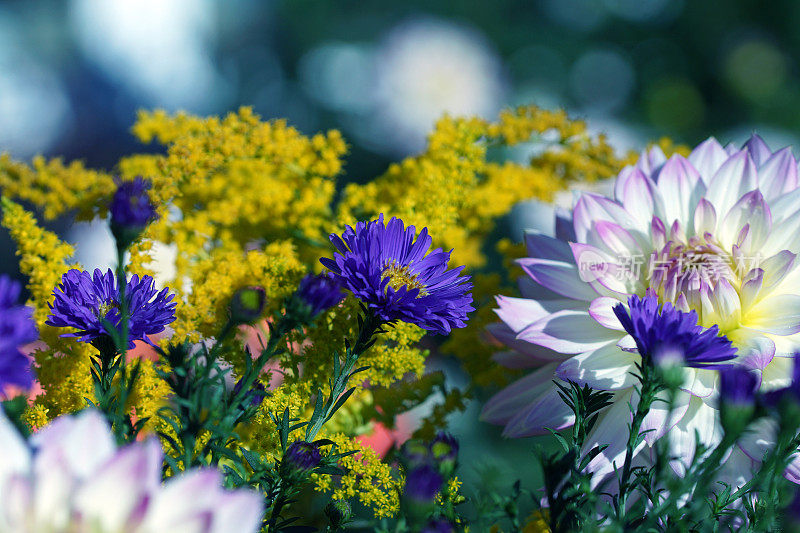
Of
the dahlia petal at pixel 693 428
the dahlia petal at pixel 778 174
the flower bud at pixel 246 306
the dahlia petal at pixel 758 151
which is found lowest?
the dahlia petal at pixel 693 428

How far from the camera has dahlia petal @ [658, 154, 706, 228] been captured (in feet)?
1.25

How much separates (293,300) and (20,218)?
0.20 metres

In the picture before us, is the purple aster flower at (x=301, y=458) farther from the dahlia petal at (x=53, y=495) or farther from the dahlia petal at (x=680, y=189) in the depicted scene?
the dahlia petal at (x=680, y=189)

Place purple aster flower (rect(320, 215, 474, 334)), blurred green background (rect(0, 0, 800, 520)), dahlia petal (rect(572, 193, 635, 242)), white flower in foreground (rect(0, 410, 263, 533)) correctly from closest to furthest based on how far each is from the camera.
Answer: white flower in foreground (rect(0, 410, 263, 533)), purple aster flower (rect(320, 215, 474, 334)), dahlia petal (rect(572, 193, 635, 242)), blurred green background (rect(0, 0, 800, 520))

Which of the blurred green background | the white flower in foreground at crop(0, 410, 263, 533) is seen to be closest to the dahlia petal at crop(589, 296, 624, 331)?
the white flower in foreground at crop(0, 410, 263, 533)

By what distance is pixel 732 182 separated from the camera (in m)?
0.37

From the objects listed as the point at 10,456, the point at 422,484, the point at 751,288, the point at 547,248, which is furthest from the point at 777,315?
the point at 10,456

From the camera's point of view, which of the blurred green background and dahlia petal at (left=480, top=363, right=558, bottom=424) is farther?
the blurred green background

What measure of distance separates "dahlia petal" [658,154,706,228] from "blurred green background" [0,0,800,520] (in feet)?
3.83

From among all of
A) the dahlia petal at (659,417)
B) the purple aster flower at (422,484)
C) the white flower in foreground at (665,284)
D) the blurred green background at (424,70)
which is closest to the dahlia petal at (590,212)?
the white flower in foreground at (665,284)

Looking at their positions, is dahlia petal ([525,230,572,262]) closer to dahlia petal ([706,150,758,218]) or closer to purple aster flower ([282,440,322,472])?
dahlia petal ([706,150,758,218])

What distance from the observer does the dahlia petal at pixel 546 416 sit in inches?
12.8

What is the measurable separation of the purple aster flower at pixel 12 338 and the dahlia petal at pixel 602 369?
220 millimetres

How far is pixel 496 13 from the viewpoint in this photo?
1782mm
